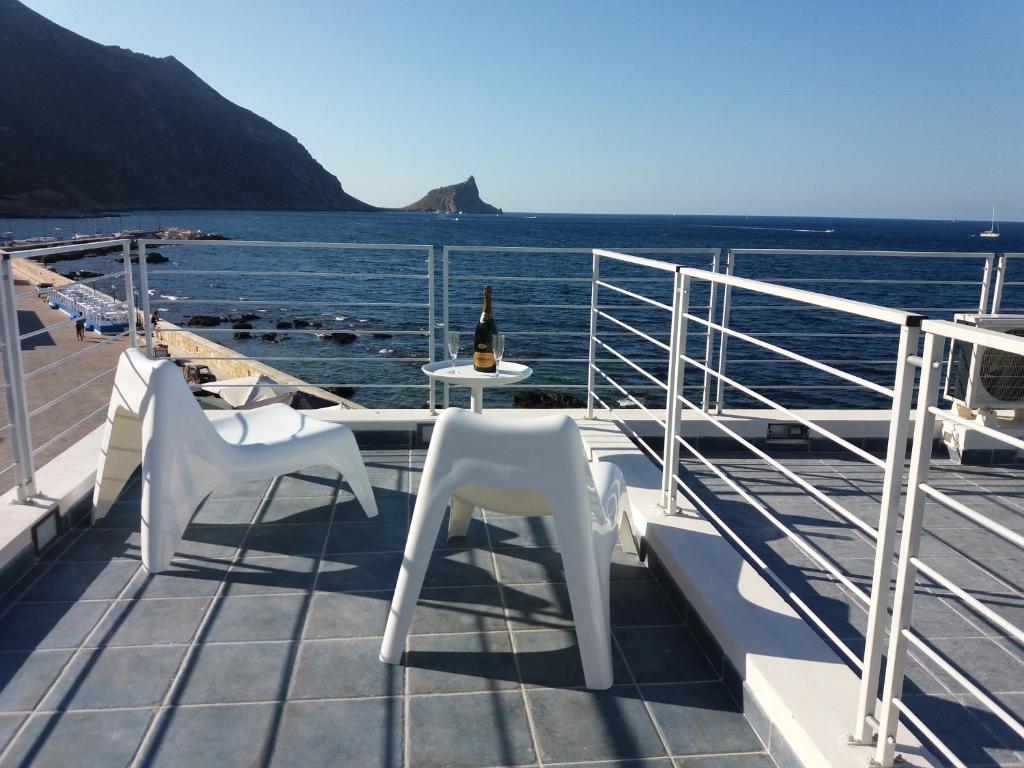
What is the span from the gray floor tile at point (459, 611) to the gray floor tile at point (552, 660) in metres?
0.12

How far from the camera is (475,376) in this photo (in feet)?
10.6

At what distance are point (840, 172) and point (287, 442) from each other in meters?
36.6

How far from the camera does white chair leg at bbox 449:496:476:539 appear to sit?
2.89 meters

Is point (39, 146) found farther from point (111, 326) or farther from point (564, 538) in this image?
point (564, 538)

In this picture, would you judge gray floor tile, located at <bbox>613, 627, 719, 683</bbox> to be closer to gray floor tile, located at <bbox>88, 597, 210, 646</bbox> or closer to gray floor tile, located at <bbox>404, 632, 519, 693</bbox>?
gray floor tile, located at <bbox>404, 632, 519, 693</bbox>

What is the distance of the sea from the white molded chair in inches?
18.0

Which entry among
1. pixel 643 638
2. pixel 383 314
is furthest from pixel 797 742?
pixel 383 314

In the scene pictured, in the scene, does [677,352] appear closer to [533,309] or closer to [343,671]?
[343,671]

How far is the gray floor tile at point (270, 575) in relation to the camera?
2.50 metres

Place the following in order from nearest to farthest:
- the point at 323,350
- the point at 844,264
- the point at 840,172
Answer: the point at 323,350 → the point at 840,172 → the point at 844,264

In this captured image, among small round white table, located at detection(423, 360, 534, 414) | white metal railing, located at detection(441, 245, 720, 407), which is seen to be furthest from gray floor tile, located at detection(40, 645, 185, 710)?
white metal railing, located at detection(441, 245, 720, 407)

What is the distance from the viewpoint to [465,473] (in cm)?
196

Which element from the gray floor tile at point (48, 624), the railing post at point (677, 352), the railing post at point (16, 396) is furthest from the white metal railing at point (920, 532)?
the railing post at point (16, 396)

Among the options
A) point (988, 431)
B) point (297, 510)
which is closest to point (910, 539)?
point (988, 431)
